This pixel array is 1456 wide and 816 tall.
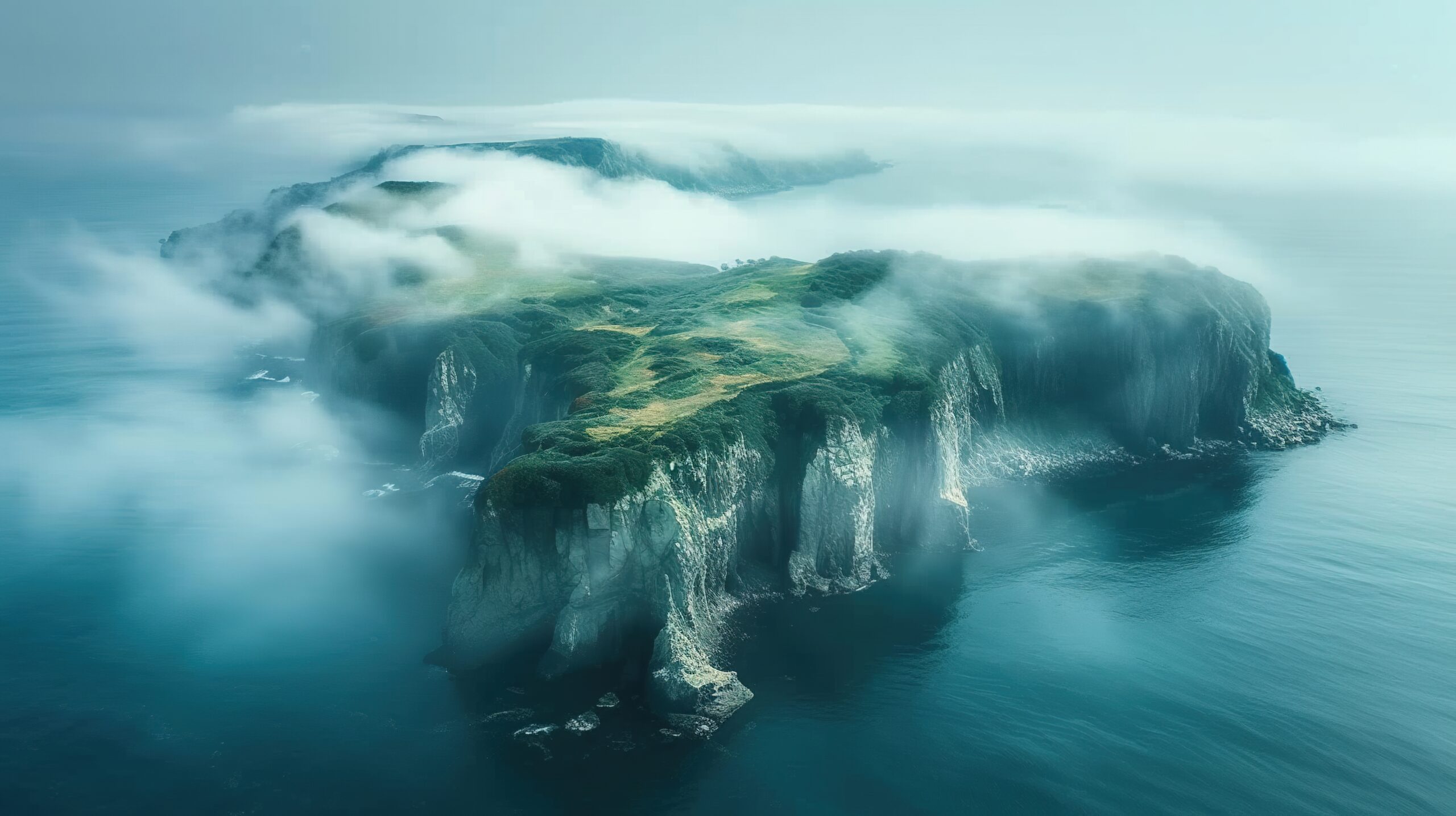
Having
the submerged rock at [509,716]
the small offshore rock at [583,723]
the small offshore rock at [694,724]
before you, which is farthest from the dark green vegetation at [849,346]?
the small offshore rock at [583,723]

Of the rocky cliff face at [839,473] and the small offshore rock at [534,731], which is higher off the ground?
the rocky cliff face at [839,473]

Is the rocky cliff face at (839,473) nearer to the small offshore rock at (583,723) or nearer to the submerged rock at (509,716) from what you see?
the submerged rock at (509,716)

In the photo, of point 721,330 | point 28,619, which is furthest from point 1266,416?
point 28,619

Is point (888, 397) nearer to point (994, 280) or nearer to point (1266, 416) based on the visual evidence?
point (994, 280)

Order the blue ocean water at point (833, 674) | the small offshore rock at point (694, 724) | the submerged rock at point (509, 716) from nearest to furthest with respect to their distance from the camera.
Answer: the blue ocean water at point (833, 674), the small offshore rock at point (694, 724), the submerged rock at point (509, 716)

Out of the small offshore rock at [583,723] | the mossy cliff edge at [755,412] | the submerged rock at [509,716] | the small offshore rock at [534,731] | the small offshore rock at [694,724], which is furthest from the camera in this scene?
the mossy cliff edge at [755,412]
